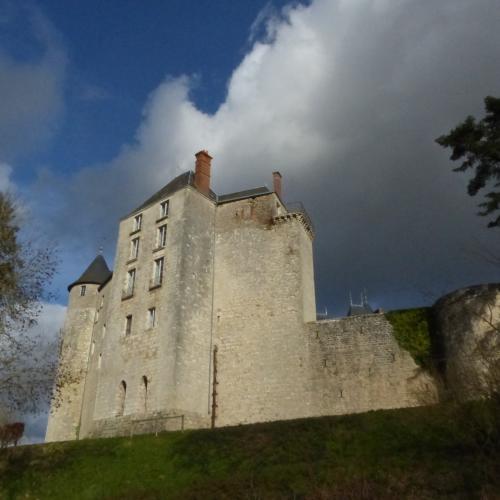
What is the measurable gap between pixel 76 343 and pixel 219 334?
9745 mm

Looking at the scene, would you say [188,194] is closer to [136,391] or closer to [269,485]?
[136,391]

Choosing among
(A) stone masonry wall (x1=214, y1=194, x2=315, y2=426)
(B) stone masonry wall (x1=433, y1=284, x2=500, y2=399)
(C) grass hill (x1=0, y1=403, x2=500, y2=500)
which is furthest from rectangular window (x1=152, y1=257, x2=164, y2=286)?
(B) stone masonry wall (x1=433, y1=284, x2=500, y2=399)

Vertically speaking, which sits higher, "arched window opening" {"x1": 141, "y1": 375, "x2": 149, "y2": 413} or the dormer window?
the dormer window

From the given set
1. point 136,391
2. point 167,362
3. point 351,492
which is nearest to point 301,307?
point 167,362

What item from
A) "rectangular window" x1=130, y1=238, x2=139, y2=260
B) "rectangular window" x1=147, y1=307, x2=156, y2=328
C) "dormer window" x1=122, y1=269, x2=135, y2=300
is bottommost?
"rectangular window" x1=147, y1=307, x2=156, y2=328

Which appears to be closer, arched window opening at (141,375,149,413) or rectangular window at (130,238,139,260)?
arched window opening at (141,375,149,413)

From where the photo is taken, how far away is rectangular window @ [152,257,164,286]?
26.4 meters

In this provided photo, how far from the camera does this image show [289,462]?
15219mm

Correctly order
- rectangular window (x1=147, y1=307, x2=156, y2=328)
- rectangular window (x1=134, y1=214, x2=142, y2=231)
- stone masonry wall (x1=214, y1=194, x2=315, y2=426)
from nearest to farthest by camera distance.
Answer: stone masonry wall (x1=214, y1=194, x2=315, y2=426) < rectangular window (x1=147, y1=307, x2=156, y2=328) < rectangular window (x1=134, y1=214, x2=142, y2=231)

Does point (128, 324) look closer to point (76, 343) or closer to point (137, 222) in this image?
point (137, 222)

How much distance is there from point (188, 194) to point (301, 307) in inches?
308

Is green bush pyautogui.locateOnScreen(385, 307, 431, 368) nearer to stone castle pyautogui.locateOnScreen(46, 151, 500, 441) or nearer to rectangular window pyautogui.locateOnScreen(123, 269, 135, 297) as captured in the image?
stone castle pyautogui.locateOnScreen(46, 151, 500, 441)

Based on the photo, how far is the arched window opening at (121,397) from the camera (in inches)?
981

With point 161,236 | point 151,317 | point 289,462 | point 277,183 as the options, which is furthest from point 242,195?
point 289,462
